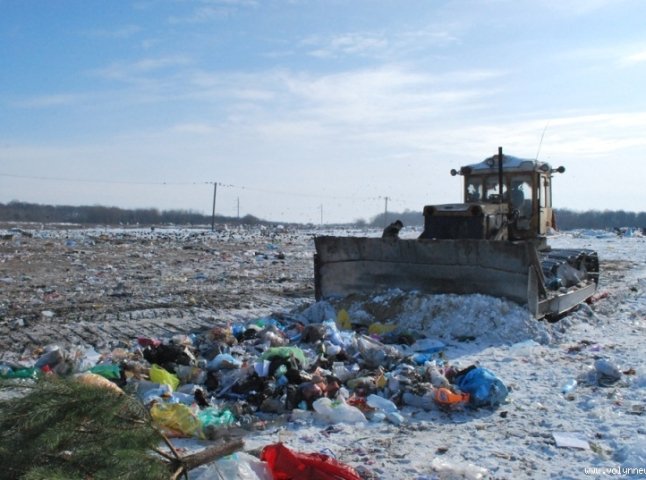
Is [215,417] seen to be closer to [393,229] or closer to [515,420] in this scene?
[515,420]

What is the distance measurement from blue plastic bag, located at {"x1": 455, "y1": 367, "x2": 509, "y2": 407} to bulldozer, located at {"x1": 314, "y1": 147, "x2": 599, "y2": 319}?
2947 millimetres

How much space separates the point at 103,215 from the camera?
7675 centimetres

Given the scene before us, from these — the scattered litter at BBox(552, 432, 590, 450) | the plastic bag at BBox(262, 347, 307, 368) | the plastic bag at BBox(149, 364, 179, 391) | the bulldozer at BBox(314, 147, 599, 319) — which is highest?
the bulldozer at BBox(314, 147, 599, 319)

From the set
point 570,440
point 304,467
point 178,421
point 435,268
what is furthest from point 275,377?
point 435,268

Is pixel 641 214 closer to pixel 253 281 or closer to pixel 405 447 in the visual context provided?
pixel 253 281

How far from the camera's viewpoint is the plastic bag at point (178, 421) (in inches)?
175

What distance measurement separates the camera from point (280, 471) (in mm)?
3662

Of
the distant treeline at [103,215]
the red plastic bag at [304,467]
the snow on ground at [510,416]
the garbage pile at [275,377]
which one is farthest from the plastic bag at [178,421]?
the distant treeline at [103,215]

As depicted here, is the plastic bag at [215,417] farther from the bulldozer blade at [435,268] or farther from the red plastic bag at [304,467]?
the bulldozer blade at [435,268]

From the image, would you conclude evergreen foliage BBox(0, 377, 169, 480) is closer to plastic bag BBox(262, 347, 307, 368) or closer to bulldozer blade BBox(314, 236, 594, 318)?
plastic bag BBox(262, 347, 307, 368)

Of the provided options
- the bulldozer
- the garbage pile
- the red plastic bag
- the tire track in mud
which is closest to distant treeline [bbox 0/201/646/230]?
the tire track in mud

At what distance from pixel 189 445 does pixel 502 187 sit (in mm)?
7214

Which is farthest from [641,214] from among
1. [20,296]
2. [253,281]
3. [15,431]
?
[15,431]

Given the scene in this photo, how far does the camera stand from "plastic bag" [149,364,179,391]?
5.45m
